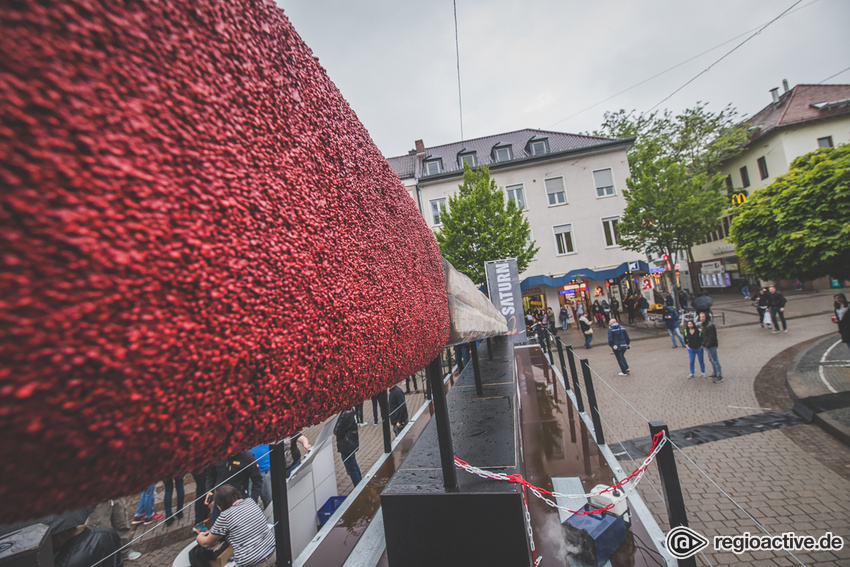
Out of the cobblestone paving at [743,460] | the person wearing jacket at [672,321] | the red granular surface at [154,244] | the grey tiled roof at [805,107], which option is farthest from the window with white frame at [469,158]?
the red granular surface at [154,244]

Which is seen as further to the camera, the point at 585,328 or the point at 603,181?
the point at 603,181

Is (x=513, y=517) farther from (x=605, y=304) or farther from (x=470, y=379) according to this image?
(x=605, y=304)

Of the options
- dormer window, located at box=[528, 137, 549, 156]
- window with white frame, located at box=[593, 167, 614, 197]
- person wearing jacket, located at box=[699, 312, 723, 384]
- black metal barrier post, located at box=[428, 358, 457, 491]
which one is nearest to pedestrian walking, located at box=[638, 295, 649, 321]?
window with white frame, located at box=[593, 167, 614, 197]

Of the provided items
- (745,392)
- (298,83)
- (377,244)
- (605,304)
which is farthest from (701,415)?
(605,304)

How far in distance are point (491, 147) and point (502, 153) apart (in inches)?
76.8

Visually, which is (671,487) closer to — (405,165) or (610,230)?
(610,230)

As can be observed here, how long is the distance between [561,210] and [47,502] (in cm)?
2378

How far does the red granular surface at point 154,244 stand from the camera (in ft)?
1.08

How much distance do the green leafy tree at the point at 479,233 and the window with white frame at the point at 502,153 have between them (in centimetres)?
712

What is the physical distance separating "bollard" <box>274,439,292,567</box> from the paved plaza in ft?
8.30

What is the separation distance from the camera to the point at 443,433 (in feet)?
7.88

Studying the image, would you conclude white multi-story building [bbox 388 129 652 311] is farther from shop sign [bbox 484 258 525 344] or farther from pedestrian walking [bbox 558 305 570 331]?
shop sign [bbox 484 258 525 344]

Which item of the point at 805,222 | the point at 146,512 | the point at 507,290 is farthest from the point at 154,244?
the point at 507,290

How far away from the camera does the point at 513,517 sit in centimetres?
212
